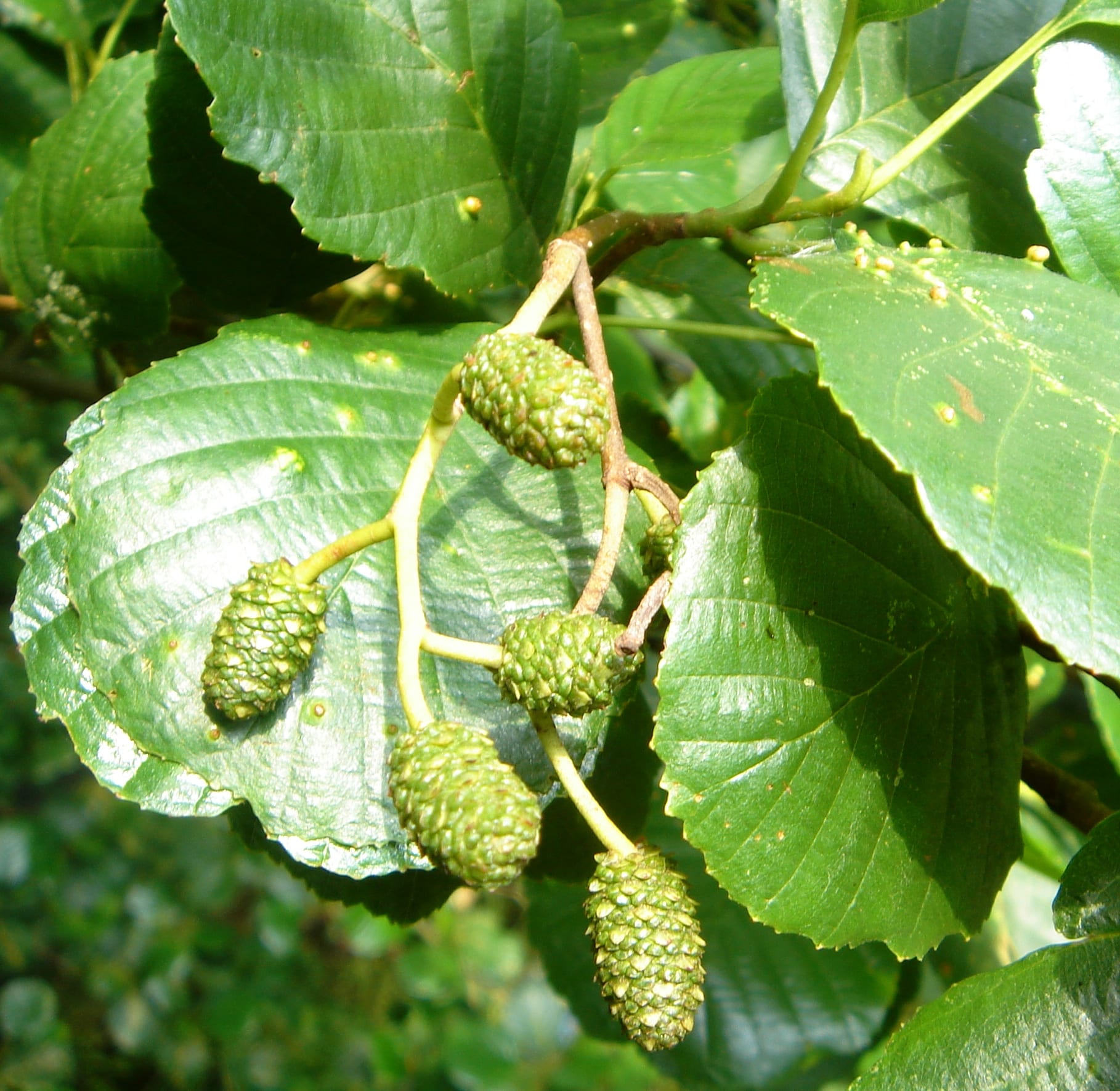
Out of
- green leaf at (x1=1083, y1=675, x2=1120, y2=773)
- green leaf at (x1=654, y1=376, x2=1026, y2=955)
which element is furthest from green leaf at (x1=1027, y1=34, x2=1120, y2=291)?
green leaf at (x1=1083, y1=675, x2=1120, y2=773)

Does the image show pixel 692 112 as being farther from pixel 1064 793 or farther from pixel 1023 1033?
pixel 1023 1033

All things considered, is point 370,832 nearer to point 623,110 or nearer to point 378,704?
point 378,704

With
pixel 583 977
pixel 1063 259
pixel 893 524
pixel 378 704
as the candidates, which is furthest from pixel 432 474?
pixel 583 977

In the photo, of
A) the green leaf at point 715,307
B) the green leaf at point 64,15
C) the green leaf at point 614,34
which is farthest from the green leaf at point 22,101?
the green leaf at point 715,307

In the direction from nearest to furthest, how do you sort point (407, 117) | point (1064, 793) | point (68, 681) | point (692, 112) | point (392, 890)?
point (68, 681) < point (407, 117) < point (392, 890) < point (1064, 793) < point (692, 112)

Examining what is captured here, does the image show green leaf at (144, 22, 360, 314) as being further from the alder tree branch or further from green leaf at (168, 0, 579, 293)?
the alder tree branch

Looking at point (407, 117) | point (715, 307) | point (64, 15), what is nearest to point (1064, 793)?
point (715, 307)

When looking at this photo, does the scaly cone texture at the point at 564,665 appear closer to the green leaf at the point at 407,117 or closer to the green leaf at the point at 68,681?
the green leaf at the point at 68,681
